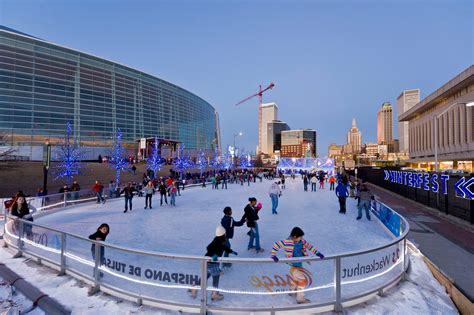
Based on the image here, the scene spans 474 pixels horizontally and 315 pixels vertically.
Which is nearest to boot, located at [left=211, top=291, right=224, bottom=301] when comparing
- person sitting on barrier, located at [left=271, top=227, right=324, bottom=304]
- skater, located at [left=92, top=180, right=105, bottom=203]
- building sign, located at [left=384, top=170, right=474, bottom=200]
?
person sitting on barrier, located at [left=271, top=227, right=324, bottom=304]

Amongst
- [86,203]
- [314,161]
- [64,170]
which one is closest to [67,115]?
[64,170]

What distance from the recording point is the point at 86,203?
15.7m

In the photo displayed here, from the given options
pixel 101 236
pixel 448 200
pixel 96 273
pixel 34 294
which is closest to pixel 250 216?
pixel 101 236

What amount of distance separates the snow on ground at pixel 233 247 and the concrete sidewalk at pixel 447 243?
1.62 ft

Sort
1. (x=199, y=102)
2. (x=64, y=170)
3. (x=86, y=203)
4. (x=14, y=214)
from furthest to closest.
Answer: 1. (x=199, y=102)
2. (x=64, y=170)
3. (x=86, y=203)
4. (x=14, y=214)

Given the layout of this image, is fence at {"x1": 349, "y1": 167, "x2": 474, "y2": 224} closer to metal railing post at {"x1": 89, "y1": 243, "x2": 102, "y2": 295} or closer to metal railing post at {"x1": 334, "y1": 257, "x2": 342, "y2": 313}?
metal railing post at {"x1": 334, "y1": 257, "x2": 342, "y2": 313}

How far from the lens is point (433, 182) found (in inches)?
530

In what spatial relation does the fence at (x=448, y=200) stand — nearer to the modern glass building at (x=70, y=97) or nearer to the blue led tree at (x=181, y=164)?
the blue led tree at (x=181, y=164)

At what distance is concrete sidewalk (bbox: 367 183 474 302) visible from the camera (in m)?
5.49

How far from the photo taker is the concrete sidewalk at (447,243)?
5.49 meters

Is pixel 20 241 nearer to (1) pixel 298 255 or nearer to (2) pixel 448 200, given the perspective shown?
(1) pixel 298 255

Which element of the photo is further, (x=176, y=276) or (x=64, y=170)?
(x=64, y=170)

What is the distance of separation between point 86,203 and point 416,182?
68.3 ft

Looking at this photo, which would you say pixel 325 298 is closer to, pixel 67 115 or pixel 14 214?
pixel 14 214
